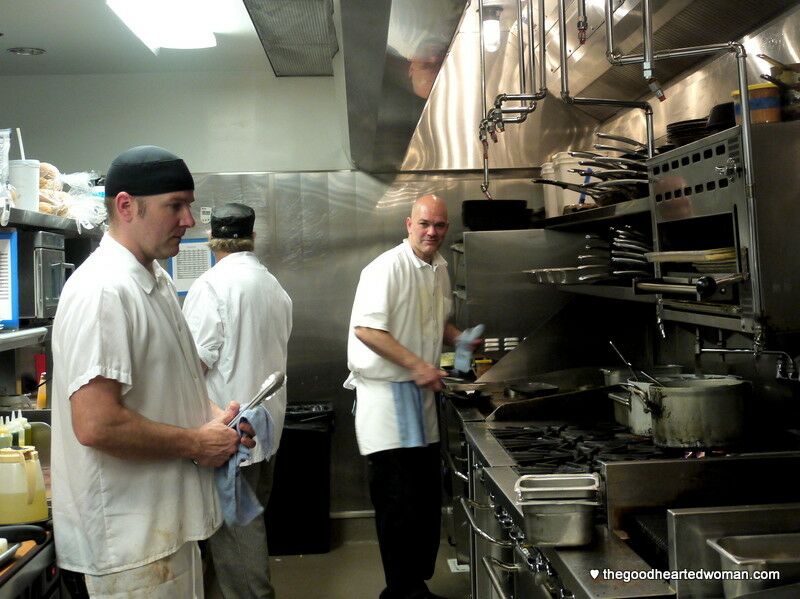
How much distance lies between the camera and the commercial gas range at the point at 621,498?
1727 millimetres

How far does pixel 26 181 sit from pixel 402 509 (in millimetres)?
2083

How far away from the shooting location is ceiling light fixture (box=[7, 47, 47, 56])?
15.7ft

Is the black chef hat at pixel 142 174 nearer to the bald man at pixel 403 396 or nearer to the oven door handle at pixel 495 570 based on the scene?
the oven door handle at pixel 495 570

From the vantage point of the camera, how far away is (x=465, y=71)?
5.32 m

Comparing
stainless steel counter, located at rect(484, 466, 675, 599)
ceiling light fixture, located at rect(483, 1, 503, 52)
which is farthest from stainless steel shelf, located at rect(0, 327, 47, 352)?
ceiling light fixture, located at rect(483, 1, 503, 52)

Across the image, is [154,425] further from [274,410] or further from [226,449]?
[274,410]

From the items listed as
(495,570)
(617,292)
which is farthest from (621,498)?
(617,292)

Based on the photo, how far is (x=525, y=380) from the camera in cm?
418

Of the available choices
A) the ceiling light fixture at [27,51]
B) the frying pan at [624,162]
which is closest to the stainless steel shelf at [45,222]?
the ceiling light fixture at [27,51]

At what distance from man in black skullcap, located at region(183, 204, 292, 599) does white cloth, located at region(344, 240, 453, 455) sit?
1.24 feet

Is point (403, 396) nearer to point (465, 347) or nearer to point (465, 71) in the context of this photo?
point (465, 347)

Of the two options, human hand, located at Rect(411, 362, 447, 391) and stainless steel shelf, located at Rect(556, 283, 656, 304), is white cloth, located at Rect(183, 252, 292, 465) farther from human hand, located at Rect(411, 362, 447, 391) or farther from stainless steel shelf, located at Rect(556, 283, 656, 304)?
stainless steel shelf, located at Rect(556, 283, 656, 304)

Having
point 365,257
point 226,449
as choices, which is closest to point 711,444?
point 226,449

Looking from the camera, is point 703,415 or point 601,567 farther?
point 703,415
